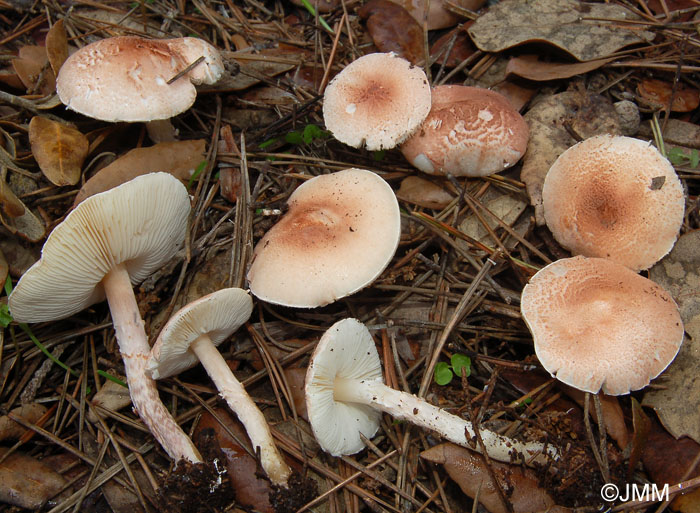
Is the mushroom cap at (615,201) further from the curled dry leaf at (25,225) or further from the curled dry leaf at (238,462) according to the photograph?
the curled dry leaf at (25,225)

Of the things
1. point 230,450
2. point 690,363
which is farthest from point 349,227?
point 690,363

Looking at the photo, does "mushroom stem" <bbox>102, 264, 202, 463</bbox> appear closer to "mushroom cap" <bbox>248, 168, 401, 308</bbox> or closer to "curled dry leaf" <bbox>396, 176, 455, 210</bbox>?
"mushroom cap" <bbox>248, 168, 401, 308</bbox>

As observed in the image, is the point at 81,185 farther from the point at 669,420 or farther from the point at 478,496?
the point at 669,420

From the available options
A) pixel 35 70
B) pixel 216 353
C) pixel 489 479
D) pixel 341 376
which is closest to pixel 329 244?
pixel 341 376

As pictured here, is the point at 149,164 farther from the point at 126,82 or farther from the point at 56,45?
the point at 56,45

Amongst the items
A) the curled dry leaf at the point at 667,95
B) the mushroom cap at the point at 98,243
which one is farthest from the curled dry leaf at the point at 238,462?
the curled dry leaf at the point at 667,95

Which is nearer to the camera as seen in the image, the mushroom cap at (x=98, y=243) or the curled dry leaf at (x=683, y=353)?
the mushroom cap at (x=98, y=243)

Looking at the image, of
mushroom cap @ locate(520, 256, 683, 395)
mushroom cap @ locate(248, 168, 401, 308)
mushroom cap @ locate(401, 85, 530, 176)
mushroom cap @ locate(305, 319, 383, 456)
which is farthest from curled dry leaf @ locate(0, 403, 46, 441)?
mushroom cap @ locate(520, 256, 683, 395)
